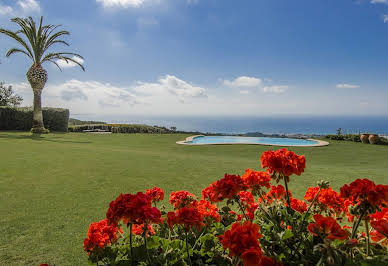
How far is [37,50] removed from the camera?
15.3m

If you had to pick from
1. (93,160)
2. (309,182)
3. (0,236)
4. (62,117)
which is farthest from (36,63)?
(309,182)

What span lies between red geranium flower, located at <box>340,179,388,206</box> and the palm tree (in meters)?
18.4

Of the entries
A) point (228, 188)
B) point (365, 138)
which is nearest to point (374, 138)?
point (365, 138)

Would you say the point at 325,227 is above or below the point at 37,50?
below


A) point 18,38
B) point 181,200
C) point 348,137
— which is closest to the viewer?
point 181,200

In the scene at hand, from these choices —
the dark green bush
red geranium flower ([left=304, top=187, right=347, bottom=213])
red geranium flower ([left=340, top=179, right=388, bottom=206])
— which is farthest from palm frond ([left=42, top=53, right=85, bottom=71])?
red geranium flower ([left=340, top=179, right=388, bottom=206])

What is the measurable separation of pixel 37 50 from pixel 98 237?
1926 cm

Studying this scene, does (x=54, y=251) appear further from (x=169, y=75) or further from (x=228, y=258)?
(x=169, y=75)

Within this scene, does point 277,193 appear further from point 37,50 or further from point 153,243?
point 37,50

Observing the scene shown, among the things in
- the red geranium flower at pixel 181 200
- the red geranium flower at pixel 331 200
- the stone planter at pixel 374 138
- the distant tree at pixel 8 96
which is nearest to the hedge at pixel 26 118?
the distant tree at pixel 8 96

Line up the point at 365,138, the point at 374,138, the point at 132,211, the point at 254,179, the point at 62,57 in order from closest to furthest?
1. the point at 132,211
2. the point at 254,179
3. the point at 374,138
4. the point at 365,138
5. the point at 62,57

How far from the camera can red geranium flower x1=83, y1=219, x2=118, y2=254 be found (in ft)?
4.17

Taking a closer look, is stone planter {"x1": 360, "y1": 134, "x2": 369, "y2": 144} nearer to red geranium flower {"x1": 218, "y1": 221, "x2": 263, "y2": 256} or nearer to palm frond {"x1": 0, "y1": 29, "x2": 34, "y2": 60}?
red geranium flower {"x1": 218, "y1": 221, "x2": 263, "y2": 256}

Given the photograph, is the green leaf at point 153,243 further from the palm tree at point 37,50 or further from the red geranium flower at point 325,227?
the palm tree at point 37,50
